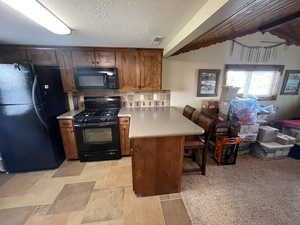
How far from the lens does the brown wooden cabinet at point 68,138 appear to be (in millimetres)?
2412

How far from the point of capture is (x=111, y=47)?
98.0 inches

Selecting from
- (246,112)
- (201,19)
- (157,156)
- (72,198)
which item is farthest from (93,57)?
(246,112)

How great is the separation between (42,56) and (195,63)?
3204 millimetres

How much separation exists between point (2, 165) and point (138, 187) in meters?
2.56

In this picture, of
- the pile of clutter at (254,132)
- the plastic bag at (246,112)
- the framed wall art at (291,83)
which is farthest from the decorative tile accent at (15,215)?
the framed wall art at (291,83)

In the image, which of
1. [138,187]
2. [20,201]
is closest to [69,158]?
[20,201]

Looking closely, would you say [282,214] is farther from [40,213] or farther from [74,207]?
[40,213]

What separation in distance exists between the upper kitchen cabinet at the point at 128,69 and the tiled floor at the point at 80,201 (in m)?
1.71

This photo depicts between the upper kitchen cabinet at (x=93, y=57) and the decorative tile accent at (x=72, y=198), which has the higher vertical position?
the upper kitchen cabinet at (x=93, y=57)

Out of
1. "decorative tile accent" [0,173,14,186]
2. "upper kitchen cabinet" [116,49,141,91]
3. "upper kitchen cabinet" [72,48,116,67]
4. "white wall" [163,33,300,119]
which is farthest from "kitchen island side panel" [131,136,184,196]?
"decorative tile accent" [0,173,14,186]

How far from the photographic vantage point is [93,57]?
2.48 meters

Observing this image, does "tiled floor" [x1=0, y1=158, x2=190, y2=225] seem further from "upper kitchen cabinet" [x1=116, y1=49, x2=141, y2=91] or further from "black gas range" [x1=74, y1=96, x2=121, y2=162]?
"upper kitchen cabinet" [x1=116, y1=49, x2=141, y2=91]

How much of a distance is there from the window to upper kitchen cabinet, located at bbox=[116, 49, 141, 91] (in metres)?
2.23

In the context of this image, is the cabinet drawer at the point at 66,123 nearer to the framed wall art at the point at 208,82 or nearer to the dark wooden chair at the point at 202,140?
the dark wooden chair at the point at 202,140
